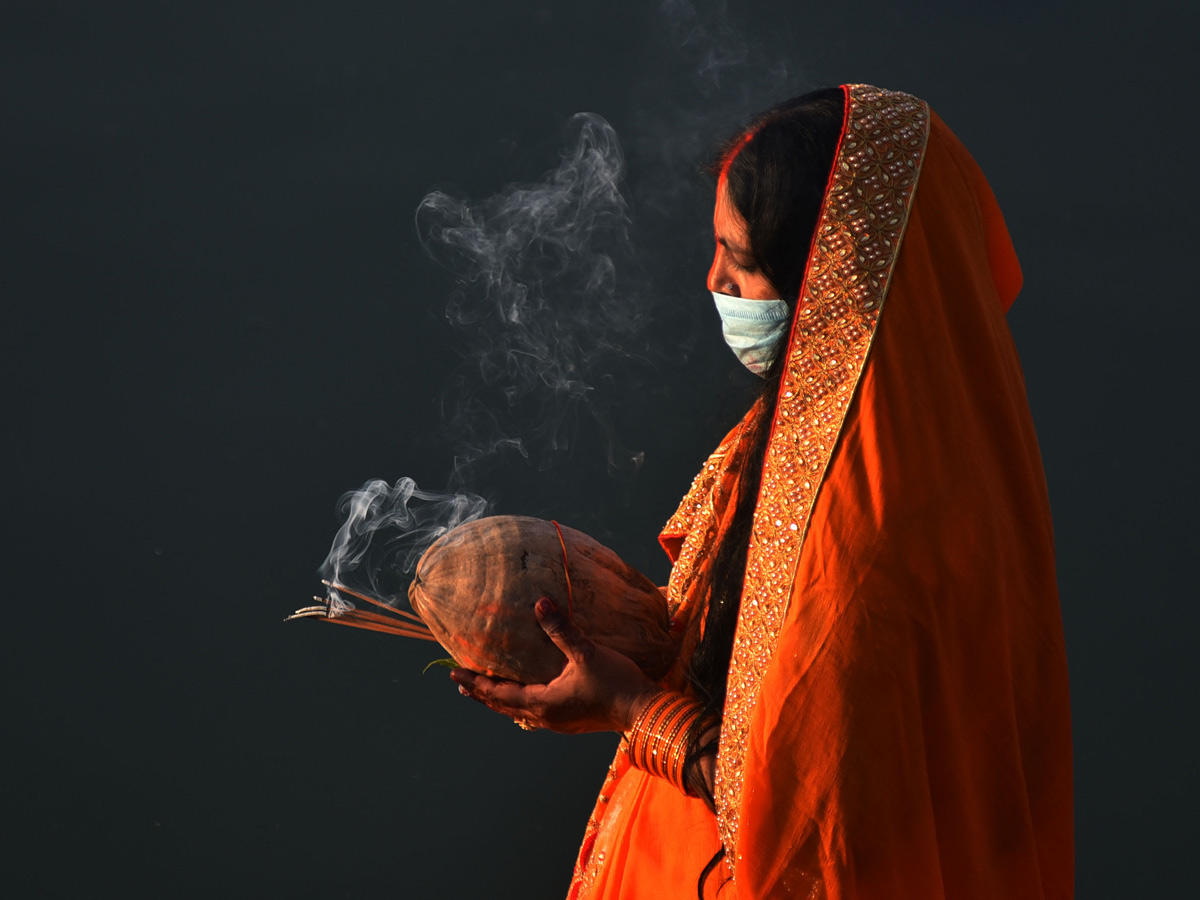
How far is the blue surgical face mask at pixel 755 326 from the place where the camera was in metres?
1.17

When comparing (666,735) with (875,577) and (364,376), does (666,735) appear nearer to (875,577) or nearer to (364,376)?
(875,577)

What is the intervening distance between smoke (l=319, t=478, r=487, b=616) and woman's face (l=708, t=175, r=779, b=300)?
3.25 ft

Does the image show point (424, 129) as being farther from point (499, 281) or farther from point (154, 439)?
point (154, 439)

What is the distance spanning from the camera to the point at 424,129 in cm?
196

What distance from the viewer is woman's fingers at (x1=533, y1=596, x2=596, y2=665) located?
45.3 inches

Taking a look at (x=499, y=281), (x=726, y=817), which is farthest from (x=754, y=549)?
(x=499, y=281)

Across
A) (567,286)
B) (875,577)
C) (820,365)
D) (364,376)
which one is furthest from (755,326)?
(364,376)

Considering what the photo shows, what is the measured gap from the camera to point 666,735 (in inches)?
45.0

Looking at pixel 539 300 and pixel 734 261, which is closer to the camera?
pixel 734 261

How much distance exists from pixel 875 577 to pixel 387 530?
133cm

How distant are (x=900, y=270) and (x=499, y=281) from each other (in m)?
1.16

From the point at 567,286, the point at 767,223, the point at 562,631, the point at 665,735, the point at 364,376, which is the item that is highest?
the point at 767,223

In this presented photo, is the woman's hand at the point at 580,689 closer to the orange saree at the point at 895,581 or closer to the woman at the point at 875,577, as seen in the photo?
the woman at the point at 875,577

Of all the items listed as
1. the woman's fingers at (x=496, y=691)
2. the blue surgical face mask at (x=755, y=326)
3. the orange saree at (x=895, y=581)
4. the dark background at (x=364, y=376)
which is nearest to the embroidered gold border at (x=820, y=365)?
the orange saree at (x=895, y=581)
